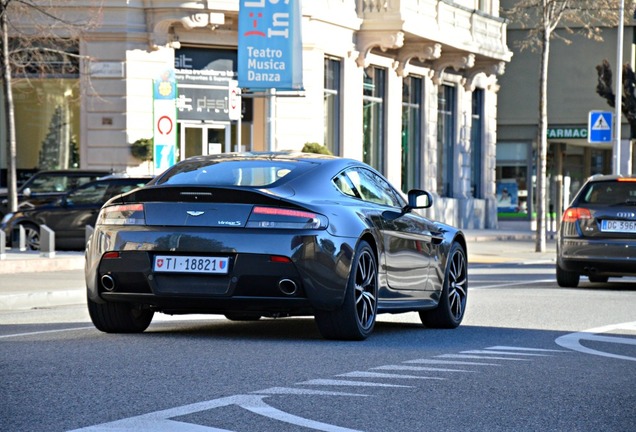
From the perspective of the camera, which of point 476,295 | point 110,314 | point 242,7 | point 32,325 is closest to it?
point 110,314

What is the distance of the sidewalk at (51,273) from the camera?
634 inches

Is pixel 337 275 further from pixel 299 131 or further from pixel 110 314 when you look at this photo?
pixel 299 131

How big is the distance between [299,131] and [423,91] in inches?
327

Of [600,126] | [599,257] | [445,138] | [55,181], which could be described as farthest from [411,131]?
[599,257]

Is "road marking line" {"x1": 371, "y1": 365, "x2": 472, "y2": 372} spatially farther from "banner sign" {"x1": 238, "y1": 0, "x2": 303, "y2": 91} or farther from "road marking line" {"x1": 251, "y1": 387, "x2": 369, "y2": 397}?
"banner sign" {"x1": 238, "y1": 0, "x2": 303, "y2": 91}

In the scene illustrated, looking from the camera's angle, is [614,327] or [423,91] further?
[423,91]

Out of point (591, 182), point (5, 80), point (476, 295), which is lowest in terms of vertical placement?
point (476, 295)

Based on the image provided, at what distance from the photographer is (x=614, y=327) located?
12.9 metres

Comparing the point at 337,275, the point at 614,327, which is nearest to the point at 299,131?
the point at 614,327

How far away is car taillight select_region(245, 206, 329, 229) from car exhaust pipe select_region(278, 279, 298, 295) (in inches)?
14.2

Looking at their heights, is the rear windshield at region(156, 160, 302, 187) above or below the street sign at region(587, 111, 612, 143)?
below

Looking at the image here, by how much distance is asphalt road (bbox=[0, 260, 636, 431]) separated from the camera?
672 centimetres

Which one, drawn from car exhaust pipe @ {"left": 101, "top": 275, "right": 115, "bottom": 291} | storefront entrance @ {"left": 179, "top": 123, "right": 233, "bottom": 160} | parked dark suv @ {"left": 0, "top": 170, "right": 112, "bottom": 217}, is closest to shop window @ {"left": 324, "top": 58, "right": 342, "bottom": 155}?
storefront entrance @ {"left": 179, "top": 123, "right": 233, "bottom": 160}

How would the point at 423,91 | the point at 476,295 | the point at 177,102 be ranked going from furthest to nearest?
the point at 423,91, the point at 177,102, the point at 476,295
